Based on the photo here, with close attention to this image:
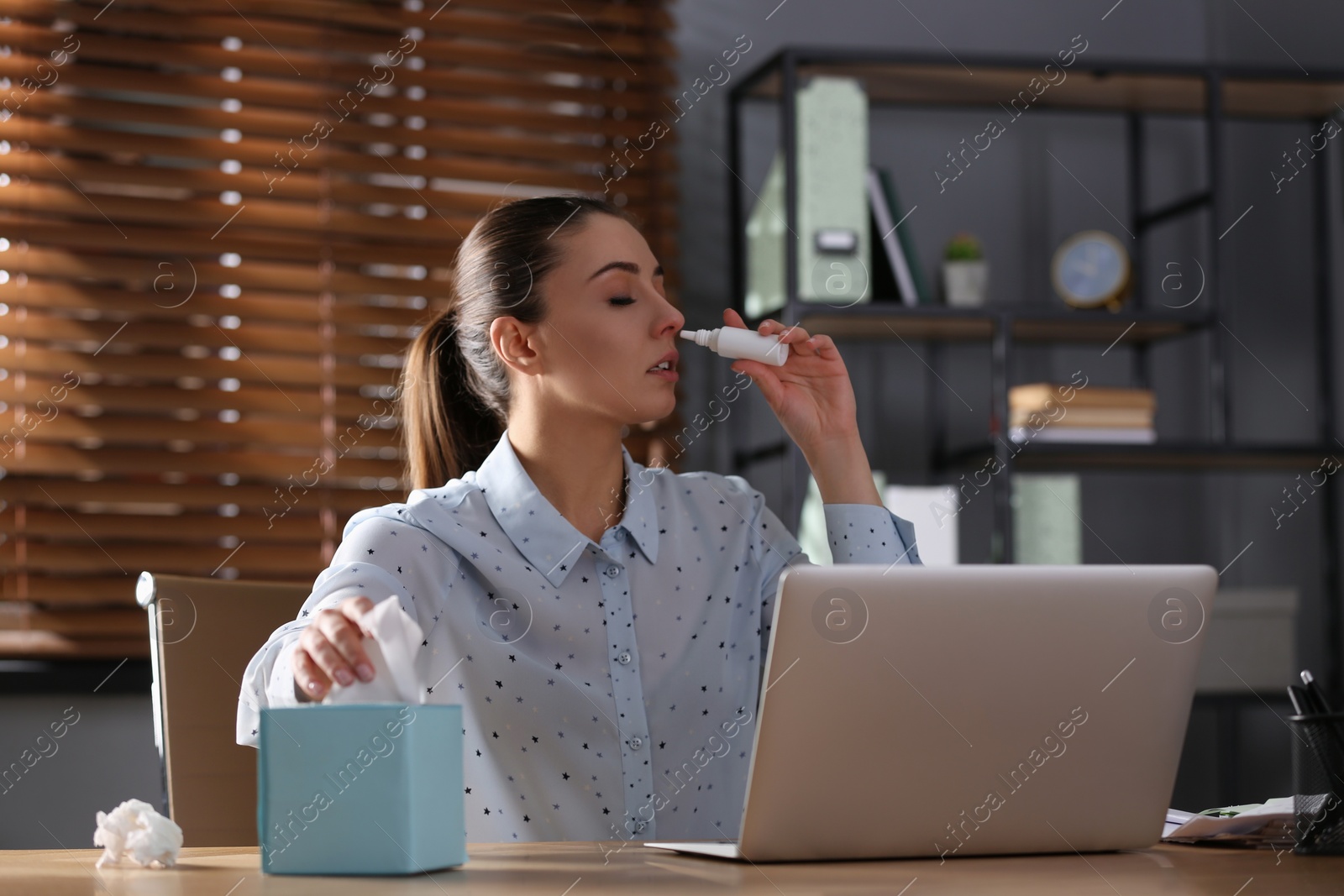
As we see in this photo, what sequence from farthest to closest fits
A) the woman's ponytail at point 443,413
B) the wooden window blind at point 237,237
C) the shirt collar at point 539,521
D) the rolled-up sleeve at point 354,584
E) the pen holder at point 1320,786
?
the wooden window blind at point 237,237
the woman's ponytail at point 443,413
the shirt collar at point 539,521
the rolled-up sleeve at point 354,584
the pen holder at point 1320,786

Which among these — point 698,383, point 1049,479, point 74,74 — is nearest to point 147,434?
point 74,74

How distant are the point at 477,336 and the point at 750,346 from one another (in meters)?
0.35

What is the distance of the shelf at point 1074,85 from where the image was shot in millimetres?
2582

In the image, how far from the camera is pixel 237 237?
242cm

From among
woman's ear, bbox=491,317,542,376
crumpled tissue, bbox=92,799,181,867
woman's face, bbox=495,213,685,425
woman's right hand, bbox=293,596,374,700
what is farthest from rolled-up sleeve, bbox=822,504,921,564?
crumpled tissue, bbox=92,799,181,867

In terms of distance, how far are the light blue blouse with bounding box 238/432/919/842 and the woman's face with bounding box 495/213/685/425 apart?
0.35ft

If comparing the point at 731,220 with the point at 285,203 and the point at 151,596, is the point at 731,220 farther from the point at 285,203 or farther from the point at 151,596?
the point at 151,596

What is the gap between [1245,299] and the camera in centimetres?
292

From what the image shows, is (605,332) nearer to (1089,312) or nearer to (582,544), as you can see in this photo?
(582,544)

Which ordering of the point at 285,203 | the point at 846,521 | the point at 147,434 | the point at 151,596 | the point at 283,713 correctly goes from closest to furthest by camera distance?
the point at 283,713
the point at 151,596
the point at 846,521
the point at 147,434
the point at 285,203

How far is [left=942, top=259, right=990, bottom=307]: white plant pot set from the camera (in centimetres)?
265

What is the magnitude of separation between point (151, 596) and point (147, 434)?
1128 millimetres

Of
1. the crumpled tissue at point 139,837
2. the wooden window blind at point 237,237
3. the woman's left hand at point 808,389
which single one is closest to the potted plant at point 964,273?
the wooden window blind at point 237,237

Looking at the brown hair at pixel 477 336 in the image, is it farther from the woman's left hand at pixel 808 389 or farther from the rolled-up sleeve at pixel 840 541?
the rolled-up sleeve at pixel 840 541
